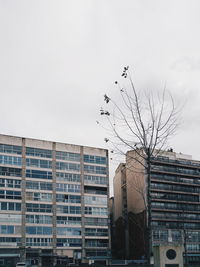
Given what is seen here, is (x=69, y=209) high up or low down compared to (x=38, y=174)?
down

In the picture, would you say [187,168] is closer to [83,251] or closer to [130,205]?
[130,205]

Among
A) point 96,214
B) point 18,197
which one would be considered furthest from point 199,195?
point 18,197

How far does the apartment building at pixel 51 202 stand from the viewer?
8262 cm

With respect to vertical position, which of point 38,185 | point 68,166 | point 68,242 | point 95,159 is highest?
point 95,159

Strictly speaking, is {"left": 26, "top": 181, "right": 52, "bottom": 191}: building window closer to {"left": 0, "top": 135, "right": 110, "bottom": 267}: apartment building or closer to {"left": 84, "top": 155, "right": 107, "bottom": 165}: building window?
{"left": 0, "top": 135, "right": 110, "bottom": 267}: apartment building

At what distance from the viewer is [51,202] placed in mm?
86812

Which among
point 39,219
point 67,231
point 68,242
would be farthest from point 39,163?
point 68,242

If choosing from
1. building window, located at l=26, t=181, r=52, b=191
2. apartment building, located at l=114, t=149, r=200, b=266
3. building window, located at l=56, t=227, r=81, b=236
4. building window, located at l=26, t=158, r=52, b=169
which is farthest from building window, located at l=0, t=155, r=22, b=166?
apartment building, located at l=114, t=149, r=200, b=266

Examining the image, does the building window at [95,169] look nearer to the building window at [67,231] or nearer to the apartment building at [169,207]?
the apartment building at [169,207]

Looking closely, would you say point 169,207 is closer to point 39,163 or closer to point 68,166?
point 68,166

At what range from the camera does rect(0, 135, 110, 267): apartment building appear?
82.6 metres

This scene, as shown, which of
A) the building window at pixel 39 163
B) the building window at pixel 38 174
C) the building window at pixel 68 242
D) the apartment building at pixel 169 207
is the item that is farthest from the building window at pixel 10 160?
the apartment building at pixel 169 207

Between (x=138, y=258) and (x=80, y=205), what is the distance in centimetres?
1552

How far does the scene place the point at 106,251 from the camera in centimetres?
9094
